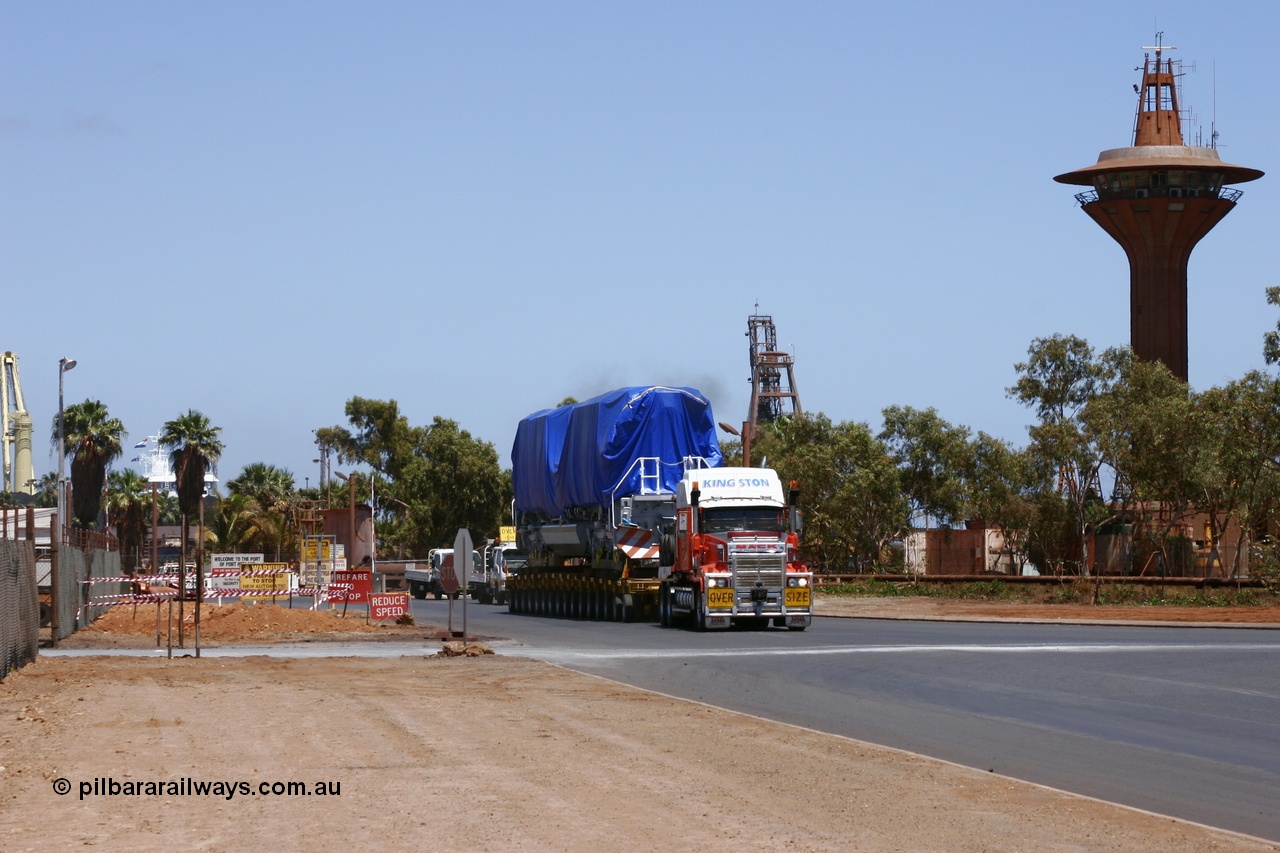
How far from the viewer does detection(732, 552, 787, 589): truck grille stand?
3494cm

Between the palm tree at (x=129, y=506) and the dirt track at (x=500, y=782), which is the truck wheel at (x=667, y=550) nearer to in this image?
the dirt track at (x=500, y=782)

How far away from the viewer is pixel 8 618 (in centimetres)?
2172

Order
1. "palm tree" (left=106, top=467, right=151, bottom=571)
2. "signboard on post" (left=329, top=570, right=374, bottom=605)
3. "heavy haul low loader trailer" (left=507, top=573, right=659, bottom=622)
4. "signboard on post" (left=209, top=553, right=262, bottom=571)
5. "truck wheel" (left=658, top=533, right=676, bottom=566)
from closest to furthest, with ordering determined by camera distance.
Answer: "truck wheel" (left=658, top=533, right=676, bottom=566), "heavy haul low loader trailer" (left=507, top=573, right=659, bottom=622), "signboard on post" (left=329, top=570, right=374, bottom=605), "signboard on post" (left=209, top=553, right=262, bottom=571), "palm tree" (left=106, top=467, right=151, bottom=571)

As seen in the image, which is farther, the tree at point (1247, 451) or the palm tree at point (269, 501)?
the palm tree at point (269, 501)

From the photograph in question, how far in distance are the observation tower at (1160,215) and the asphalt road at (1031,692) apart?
5297 cm

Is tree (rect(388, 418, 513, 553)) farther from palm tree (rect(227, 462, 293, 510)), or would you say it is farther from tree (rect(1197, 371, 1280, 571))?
tree (rect(1197, 371, 1280, 571))

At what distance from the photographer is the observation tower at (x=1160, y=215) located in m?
84.6

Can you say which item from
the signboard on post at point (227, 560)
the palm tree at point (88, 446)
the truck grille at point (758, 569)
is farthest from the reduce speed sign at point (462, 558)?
the palm tree at point (88, 446)

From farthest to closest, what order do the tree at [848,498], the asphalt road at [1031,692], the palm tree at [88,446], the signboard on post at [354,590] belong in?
the palm tree at [88,446] → the tree at [848,498] → the signboard on post at [354,590] → the asphalt road at [1031,692]

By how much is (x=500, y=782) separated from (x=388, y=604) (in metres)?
27.5
